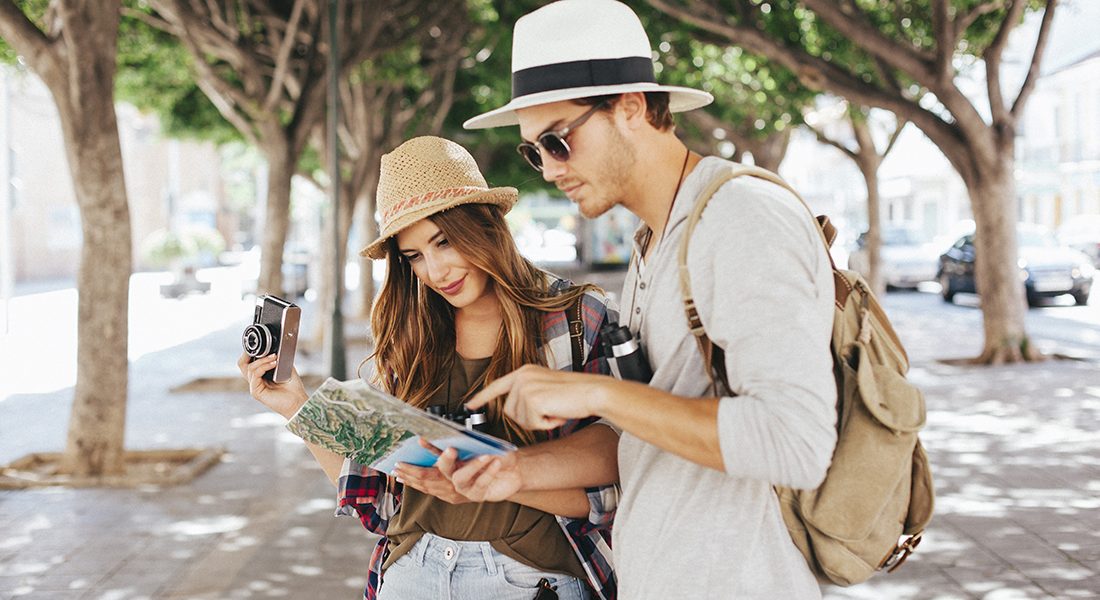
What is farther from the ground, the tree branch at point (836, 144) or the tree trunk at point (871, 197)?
the tree branch at point (836, 144)

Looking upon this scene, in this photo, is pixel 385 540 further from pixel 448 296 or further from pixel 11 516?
pixel 11 516

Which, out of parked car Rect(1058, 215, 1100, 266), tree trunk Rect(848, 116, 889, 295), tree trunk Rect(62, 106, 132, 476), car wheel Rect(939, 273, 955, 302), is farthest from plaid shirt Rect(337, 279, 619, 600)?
parked car Rect(1058, 215, 1100, 266)

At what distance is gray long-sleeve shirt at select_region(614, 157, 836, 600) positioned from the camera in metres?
1.72

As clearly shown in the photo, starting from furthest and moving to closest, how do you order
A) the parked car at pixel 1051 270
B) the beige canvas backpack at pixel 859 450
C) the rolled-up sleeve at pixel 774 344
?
the parked car at pixel 1051 270
the beige canvas backpack at pixel 859 450
the rolled-up sleeve at pixel 774 344

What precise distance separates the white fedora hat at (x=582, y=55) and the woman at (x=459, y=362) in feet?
2.01

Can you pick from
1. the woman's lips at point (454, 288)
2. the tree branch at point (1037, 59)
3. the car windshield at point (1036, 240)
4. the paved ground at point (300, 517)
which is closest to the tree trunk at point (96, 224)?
the paved ground at point (300, 517)

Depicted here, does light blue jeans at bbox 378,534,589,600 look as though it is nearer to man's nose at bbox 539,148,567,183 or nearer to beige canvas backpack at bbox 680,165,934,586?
beige canvas backpack at bbox 680,165,934,586

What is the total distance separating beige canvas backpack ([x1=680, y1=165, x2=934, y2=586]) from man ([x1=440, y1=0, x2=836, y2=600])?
1.6 inches

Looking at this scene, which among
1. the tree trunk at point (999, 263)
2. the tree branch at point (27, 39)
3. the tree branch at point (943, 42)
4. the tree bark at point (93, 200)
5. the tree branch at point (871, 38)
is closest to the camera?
the tree branch at point (27, 39)

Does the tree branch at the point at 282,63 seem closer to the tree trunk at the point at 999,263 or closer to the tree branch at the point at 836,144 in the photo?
the tree trunk at the point at 999,263

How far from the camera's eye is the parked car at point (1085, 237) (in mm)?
31000

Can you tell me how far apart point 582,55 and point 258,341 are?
3.64 feet

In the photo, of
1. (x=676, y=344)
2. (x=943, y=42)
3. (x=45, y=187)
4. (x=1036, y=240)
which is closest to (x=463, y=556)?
(x=676, y=344)

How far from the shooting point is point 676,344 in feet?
6.51
